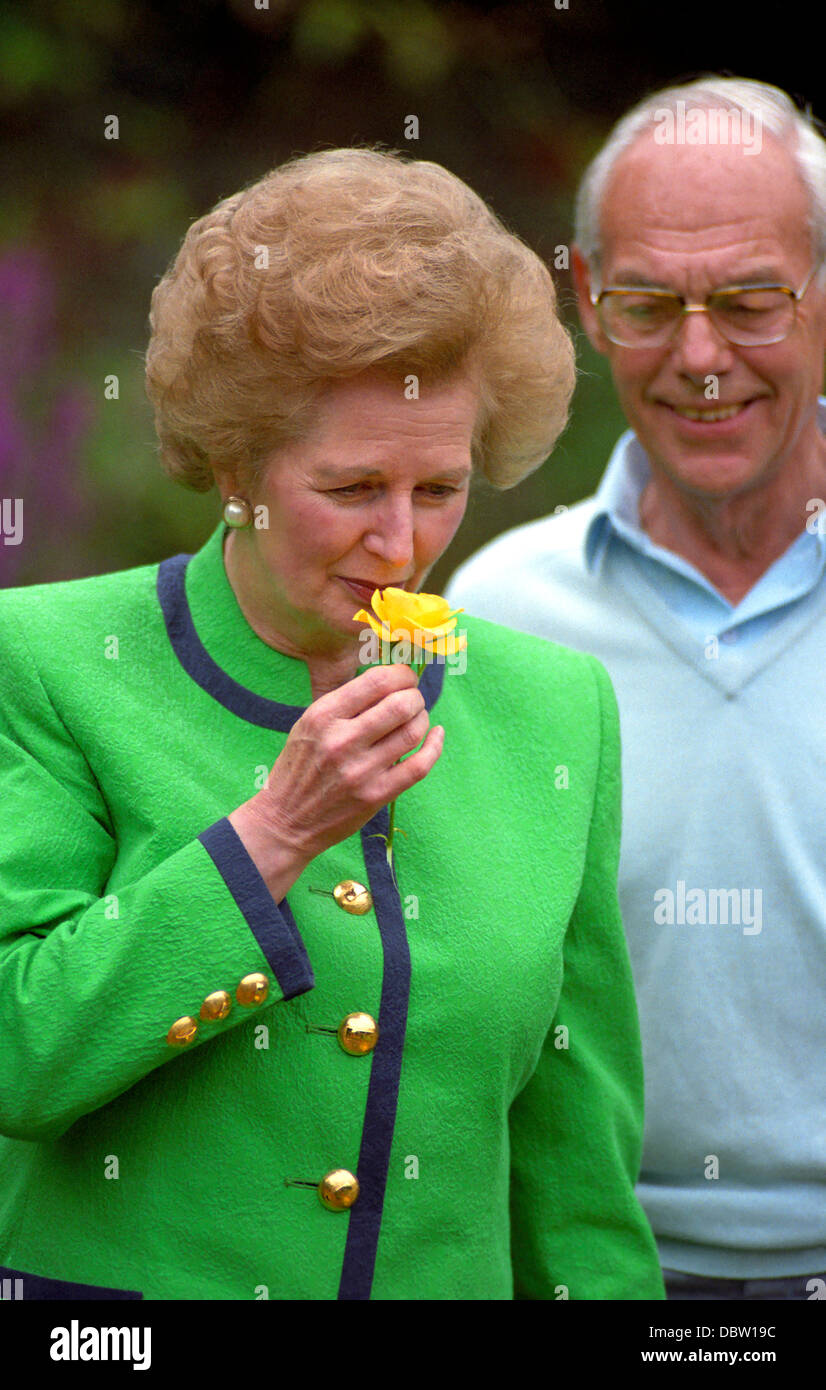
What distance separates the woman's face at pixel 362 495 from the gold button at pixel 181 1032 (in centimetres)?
58

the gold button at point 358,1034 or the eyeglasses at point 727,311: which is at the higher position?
the eyeglasses at point 727,311

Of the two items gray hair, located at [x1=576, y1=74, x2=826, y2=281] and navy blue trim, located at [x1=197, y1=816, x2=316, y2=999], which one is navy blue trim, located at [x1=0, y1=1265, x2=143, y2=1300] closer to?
navy blue trim, located at [x1=197, y1=816, x2=316, y2=999]

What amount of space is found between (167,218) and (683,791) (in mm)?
2942

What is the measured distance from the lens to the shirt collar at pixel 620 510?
3154 mm

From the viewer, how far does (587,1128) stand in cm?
244

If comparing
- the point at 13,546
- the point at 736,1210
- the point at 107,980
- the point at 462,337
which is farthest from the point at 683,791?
the point at 13,546

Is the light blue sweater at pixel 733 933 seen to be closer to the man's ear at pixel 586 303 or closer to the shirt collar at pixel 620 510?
the shirt collar at pixel 620 510

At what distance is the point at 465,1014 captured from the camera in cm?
219

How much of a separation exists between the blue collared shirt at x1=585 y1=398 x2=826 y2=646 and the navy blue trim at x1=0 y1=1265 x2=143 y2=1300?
62.0 inches

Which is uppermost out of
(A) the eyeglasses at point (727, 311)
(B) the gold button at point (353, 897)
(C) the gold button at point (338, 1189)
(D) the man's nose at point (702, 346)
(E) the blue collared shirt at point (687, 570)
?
(A) the eyeglasses at point (727, 311)

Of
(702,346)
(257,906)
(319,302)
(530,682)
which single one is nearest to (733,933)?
(530,682)

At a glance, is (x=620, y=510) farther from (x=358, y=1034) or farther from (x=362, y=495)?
(x=358, y=1034)

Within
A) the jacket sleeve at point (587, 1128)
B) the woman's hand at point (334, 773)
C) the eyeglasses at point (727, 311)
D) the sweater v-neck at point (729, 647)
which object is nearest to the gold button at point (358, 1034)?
the woman's hand at point (334, 773)

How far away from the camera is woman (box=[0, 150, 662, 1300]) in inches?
76.6
